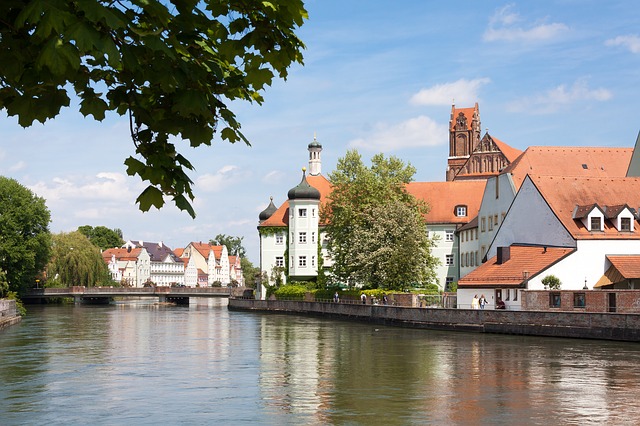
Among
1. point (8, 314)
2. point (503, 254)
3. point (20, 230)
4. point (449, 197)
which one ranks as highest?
point (449, 197)

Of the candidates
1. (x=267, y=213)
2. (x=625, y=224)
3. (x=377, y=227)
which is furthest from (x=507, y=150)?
(x=625, y=224)

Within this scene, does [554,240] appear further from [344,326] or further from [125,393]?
[125,393]

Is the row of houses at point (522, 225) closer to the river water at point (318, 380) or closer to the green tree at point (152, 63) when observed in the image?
the river water at point (318, 380)

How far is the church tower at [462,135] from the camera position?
147 metres

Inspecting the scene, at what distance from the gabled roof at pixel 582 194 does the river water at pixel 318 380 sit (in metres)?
11.3

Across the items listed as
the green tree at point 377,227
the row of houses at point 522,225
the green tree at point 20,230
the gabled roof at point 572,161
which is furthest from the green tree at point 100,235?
the gabled roof at point 572,161

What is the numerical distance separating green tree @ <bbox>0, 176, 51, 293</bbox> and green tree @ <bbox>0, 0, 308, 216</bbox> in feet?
315

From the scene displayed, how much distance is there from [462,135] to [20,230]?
7744cm

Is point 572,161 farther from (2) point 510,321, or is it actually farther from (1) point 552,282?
(2) point 510,321

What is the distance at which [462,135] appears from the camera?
148 meters

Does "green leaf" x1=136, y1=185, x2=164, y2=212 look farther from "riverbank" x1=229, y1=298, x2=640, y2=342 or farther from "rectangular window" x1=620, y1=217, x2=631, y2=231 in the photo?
"rectangular window" x1=620, y1=217, x2=631, y2=231

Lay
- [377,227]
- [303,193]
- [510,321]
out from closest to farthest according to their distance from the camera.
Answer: [510,321] → [377,227] → [303,193]

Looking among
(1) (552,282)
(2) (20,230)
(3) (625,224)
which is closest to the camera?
(1) (552,282)

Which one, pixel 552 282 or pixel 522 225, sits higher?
pixel 522 225
